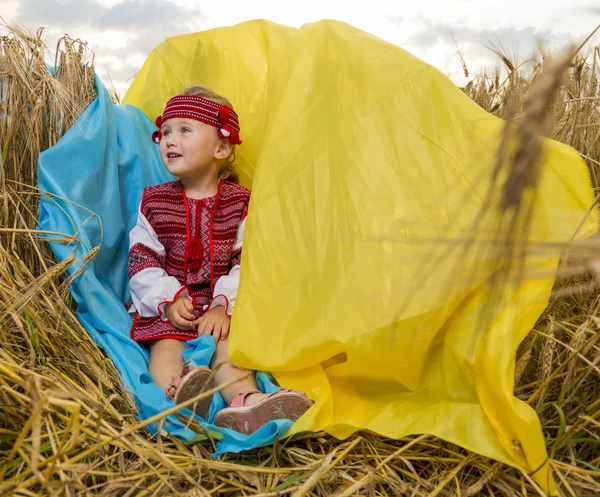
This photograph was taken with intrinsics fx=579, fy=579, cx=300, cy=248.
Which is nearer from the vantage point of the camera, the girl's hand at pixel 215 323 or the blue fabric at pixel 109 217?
the blue fabric at pixel 109 217

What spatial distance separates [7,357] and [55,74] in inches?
38.5

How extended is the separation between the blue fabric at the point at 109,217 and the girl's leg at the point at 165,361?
25 millimetres

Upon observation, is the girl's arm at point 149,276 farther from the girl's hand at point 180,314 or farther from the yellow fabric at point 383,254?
the yellow fabric at point 383,254

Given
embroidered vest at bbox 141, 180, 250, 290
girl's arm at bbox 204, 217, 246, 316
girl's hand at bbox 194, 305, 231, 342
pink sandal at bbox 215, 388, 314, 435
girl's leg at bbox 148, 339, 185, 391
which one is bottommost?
girl's leg at bbox 148, 339, 185, 391

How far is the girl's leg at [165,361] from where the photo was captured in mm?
1392

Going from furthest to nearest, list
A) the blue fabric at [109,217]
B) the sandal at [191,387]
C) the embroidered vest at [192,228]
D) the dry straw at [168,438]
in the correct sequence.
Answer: the embroidered vest at [192,228], the blue fabric at [109,217], the sandal at [191,387], the dry straw at [168,438]

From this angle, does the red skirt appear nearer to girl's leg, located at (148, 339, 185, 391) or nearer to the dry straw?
girl's leg, located at (148, 339, 185, 391)

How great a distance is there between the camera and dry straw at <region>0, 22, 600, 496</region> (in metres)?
0.94

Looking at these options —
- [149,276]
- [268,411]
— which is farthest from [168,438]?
[149,276]

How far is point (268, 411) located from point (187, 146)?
81cm

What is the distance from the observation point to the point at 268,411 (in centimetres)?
118

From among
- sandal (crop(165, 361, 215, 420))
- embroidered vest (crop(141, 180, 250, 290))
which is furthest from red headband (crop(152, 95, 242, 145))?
sandal (crop(165, 361, 215, 420))

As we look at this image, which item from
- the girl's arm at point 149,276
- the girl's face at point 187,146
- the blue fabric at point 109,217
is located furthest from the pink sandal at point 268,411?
the girl's face at point 187,146

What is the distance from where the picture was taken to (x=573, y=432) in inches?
40.3
